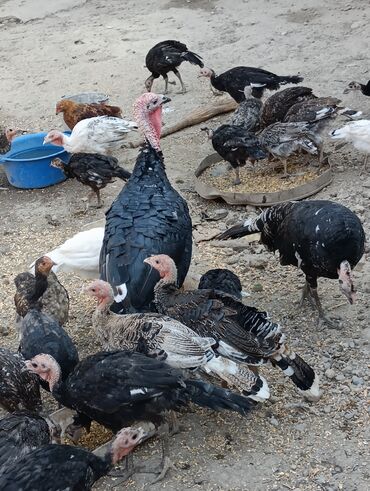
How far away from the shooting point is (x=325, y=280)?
6277 millimetres

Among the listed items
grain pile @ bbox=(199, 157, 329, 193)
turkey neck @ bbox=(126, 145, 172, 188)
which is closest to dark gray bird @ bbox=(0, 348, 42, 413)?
turkey neck @ bbox=(126, 145, 172, 188)

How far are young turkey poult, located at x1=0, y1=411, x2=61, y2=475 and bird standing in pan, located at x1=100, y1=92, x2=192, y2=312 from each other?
1.05 m

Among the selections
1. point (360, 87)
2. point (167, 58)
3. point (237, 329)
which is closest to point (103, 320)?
point (237, 329)

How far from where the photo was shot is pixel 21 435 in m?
4.15

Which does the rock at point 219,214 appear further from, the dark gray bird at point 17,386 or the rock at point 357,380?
the dark gray bird at point 17,386

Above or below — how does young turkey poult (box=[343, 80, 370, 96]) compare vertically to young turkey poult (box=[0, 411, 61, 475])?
below

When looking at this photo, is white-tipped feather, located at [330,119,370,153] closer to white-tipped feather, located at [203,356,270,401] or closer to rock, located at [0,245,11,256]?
rock, located at [0,245,11,256]

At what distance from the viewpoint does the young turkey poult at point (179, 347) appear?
4.39 m

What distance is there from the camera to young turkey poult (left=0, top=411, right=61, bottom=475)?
405 cm

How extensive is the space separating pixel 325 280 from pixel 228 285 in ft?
3.93

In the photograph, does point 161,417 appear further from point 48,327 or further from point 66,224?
point 66,224

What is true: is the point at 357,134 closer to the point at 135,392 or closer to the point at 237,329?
the point at 237,329

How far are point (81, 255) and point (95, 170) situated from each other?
1.98 meters

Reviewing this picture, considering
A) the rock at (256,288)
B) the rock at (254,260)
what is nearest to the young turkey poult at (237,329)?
the rock at (256,288)
